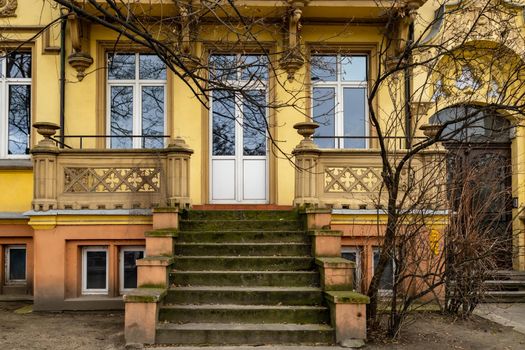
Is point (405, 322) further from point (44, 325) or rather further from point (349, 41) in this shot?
point (349, 41)

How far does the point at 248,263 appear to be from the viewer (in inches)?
285

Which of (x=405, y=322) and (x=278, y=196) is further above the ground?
(x=278, y=196)

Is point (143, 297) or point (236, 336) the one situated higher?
point (143, 297)

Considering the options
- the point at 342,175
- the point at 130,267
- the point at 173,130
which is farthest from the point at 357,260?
the point at 173,130

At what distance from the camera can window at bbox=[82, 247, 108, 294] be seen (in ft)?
27.6

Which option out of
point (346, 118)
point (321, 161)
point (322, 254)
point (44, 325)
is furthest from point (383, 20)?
point (44, 325)

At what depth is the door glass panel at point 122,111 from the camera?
10.2 metres

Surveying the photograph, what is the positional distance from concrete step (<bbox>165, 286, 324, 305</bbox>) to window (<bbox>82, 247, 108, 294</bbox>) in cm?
238

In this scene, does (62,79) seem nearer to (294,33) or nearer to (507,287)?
(294,33)

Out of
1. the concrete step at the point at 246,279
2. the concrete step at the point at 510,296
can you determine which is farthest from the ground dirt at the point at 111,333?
the concrete step at the point at 510,296

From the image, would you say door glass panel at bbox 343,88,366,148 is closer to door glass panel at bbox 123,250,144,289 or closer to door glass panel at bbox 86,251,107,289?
door glass panel at bbox 123,250,144,289

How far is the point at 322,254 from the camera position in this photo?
7215 mm

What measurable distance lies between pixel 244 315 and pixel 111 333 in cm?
182

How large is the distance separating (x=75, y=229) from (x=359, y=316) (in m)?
4.80
